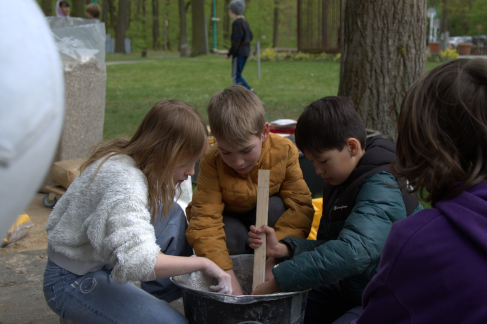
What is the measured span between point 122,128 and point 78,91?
1.98m

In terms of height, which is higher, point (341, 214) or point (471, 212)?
point (471, 212)

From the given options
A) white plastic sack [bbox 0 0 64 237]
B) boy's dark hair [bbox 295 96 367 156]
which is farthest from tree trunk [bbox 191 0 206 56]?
white plastic sack [bbox 0 0 64 237]

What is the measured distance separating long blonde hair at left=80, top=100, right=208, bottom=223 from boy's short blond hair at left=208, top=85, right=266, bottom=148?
21cm

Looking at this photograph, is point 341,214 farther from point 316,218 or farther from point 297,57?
point 297,57

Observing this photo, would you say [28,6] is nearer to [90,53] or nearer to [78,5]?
[90,53]

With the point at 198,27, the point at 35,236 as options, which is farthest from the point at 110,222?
the point at 198,27

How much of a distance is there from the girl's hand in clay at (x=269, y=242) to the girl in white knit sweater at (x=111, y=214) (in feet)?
0.73

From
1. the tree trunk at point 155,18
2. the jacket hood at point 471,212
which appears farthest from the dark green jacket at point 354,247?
the tree trunk at point 155,18

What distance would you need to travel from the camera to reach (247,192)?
6.89 feet

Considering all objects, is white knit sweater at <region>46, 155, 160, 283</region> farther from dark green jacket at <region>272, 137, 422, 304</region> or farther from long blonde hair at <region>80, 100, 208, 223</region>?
dark green jacket at <region>272, 137, 422, 304</region>

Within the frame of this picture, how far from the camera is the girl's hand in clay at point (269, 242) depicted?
1.84m

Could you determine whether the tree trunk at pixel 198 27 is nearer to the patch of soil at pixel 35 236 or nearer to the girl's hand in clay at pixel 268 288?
the patch of soil at pixel 35 236

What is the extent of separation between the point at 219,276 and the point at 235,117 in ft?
2.23

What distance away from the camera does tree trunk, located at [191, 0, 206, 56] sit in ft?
61.4
